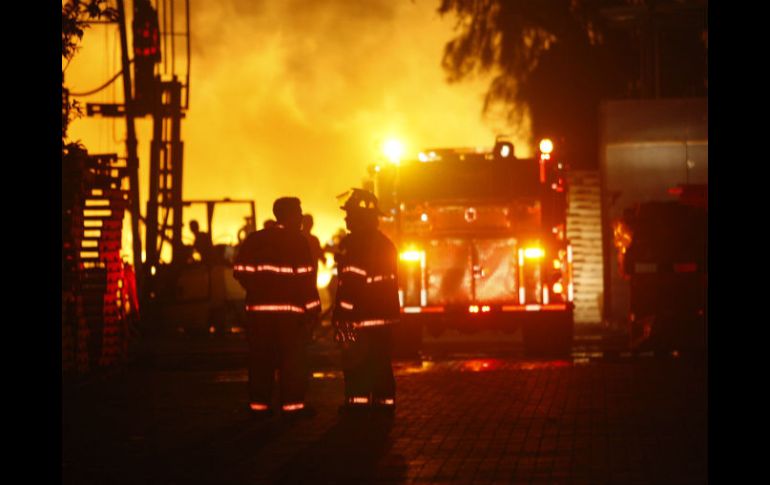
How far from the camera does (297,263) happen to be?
13789 millimetres

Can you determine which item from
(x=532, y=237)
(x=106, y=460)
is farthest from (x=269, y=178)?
(x=106, y=460)

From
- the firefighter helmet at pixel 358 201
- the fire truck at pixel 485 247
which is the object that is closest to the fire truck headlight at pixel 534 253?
the fire truck at pixel 485 247

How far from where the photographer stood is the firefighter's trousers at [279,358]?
13609 millimetres

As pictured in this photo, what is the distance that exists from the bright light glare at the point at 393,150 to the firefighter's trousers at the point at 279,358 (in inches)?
362

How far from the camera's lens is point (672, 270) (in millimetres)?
21469

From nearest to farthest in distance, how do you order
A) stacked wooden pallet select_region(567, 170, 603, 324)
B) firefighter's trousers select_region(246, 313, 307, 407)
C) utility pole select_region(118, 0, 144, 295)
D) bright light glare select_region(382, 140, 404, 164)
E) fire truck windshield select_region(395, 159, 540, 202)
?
firefighter's trousers select_region(246, 313, 307, 407)
fire truck windshield select_region(395, 159, 540, 202)
bright light glare select_region(382, 140, 404, 164)
utility pole select_region(118, 0, 144, 295)
stacked wooden pallet select_region(567, 170, 603, 324)

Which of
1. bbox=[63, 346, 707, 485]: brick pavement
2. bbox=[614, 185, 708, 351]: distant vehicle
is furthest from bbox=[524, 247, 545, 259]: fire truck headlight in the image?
bbox=[63, 346, 707, 485]: brick pavement

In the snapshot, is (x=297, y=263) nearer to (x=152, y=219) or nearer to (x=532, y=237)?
(x=532, y=237)

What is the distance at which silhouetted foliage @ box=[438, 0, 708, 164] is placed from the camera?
4009 cm

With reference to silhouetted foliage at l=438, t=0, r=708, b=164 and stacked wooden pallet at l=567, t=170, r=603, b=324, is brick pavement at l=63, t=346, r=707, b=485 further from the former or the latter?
silhouetted foliage at l=438, t=0, r=708, b=164

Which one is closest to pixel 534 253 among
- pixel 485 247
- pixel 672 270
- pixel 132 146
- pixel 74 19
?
pixel 485 247

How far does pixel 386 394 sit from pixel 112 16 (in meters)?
6.88

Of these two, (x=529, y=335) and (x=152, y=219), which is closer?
(x=529, y=335)

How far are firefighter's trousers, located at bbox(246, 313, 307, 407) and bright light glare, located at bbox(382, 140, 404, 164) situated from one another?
9.20 meters
